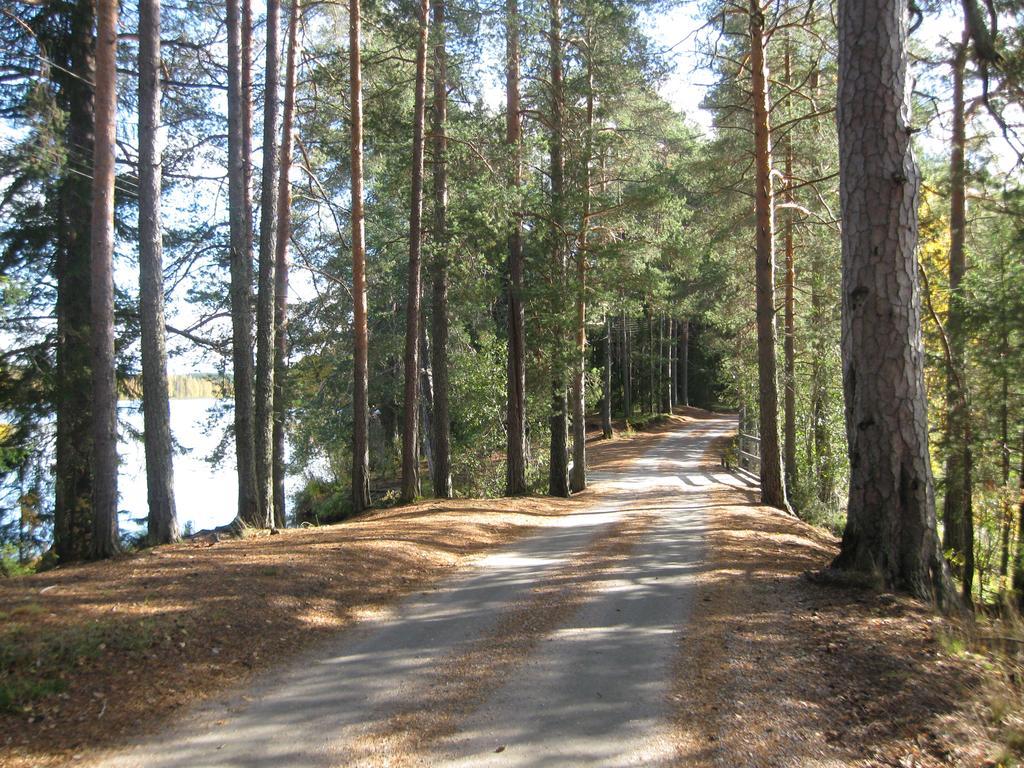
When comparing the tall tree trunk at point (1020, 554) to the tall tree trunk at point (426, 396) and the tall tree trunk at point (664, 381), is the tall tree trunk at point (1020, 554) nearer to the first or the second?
the tall tree trunk at point (426, 396)

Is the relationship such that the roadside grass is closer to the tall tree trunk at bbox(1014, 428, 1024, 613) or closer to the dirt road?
the dirt road

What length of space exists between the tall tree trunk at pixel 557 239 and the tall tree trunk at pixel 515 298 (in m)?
0.83

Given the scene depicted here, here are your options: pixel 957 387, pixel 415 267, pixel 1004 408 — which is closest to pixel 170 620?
pixel 415 267

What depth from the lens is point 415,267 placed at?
48.3ft

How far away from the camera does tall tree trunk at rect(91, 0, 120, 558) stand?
31.0ft

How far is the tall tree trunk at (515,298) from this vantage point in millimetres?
15469

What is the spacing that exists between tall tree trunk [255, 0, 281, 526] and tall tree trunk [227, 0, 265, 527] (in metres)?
0.39

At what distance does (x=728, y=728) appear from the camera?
4.09 metres

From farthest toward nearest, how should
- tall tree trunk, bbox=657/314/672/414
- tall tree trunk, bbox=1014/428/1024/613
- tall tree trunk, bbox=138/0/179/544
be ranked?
tall tree trunk, bbox=657/314/672/414 → tall tree trunk, bbox=1014/428/1024/613 → tall tree trunk, bbox=138/0/179/544

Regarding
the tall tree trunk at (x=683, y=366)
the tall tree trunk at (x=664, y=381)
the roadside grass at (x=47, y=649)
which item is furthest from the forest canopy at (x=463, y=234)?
the tall tree trunk at (x=683, y=366)

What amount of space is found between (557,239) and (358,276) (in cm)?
516

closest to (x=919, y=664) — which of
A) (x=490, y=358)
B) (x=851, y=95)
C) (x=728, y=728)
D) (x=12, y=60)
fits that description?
(x=728, y=728)

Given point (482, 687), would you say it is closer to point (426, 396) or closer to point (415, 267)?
point (415, 267)

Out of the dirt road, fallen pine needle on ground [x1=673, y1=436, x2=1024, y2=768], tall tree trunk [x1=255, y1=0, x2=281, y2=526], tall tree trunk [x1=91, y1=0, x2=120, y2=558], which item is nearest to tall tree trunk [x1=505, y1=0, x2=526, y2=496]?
tall tree trunk [x1=255, y1=0, x2=281, y2=526]
